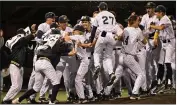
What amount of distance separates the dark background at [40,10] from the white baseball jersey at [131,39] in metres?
3.88

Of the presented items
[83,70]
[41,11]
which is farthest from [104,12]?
[41,11]

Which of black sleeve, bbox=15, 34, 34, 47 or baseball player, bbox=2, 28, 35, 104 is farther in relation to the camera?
baseball player, bbox=2, 28, 35, 104

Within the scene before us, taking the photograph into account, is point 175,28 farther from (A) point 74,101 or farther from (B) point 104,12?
(A) point 74,101

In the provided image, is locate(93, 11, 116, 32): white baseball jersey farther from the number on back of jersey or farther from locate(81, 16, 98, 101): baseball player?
locate(81, 16, 98, 101): baseball player

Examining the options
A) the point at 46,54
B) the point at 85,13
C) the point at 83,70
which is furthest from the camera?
the point at 85,13

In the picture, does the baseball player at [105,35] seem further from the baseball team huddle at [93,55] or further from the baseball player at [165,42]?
the baseball player at [165,42]

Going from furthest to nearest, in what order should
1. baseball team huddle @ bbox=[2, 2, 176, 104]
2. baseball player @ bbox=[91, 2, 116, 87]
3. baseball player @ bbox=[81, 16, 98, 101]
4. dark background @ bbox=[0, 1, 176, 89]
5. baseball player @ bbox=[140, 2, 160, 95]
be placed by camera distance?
dark background @ bbox=[0, 1, 176, 89] → baseball player @ bbox=[140, 2, 160, 95] → baseball player @ bbox=[81, 16, 98, 101] → baseball player @ bbox=[91, 2, 116, 87] → baseball team huddle @ bbox=[2, 2, 176, 104]

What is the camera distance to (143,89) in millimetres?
7469

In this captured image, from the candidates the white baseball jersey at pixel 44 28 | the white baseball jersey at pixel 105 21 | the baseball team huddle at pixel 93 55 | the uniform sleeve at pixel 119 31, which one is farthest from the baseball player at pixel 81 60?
→ the white baseball jersey at pixel 44 28

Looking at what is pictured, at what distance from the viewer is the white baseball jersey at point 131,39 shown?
673cm

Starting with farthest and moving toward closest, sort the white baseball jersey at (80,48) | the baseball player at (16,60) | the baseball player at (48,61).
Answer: the white baseball jersey at (80,48)
the baseball player at (16,60)
the baseball player at (48,61)

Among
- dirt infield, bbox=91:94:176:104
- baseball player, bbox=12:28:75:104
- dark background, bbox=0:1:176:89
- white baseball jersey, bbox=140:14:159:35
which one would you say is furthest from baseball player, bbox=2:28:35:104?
dark background, bbox=0:1:176:89

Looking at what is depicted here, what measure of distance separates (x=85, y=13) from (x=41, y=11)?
52.2 inches

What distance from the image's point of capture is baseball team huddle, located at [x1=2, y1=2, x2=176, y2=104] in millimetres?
6500
